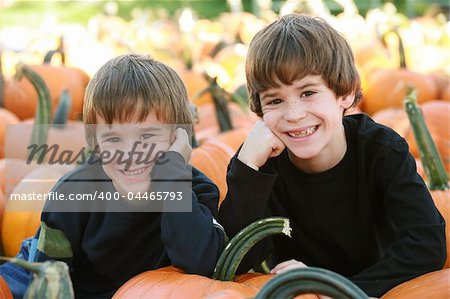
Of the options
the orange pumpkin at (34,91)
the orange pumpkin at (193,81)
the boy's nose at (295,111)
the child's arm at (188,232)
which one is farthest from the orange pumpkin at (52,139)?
the boy's nose at (295,111)

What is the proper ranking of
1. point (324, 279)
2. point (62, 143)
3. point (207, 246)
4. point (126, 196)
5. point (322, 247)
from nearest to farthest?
point (324, 279), point (207, 246), point (126, 196), point (322, 247), point (62, 143)

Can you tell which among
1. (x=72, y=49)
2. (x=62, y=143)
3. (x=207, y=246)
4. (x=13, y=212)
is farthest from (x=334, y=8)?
(x=207, y=246)

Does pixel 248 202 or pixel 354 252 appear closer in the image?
pixel 248 202

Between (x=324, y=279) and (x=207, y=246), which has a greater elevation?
(x=324, y=279)

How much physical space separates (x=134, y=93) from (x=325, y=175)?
0.59m

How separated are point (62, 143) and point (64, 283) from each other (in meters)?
2.49

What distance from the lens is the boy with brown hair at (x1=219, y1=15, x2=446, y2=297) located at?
7.12ft

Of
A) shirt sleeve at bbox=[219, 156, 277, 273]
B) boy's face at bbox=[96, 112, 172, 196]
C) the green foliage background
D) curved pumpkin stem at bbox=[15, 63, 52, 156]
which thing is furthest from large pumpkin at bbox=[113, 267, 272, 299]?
the green foliage background

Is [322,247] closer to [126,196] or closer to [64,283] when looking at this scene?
[126,196]

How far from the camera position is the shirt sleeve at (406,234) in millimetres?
2168

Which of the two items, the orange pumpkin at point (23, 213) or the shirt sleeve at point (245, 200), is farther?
the orange pumpkin at point (23, 213)

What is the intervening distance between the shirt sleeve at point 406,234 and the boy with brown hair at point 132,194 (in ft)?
1.45

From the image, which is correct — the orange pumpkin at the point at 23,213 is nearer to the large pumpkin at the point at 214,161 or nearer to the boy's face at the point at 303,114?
the large pumpkin at the point at 214,161

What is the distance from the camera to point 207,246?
207cm
